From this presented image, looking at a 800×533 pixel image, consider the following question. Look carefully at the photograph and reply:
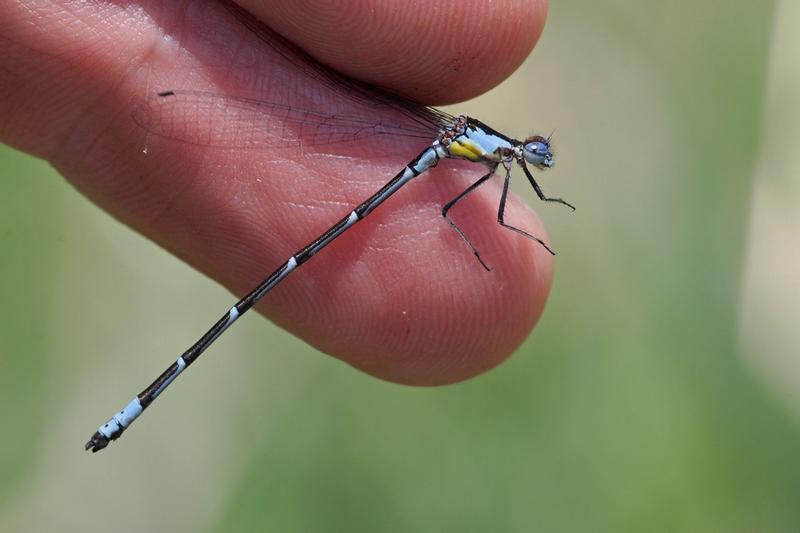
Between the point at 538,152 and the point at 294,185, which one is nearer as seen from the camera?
the point at 294,185

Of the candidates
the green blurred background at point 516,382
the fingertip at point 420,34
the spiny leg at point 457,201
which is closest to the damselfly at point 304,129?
the spiny leg at point 457,201

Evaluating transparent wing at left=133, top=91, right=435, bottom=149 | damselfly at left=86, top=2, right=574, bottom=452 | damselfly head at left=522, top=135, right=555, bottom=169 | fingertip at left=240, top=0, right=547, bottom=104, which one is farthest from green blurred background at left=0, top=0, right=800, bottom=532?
fingertip at left=240, top=0, right=547, bottom=104

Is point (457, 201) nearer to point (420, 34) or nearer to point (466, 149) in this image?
point (466, 149)

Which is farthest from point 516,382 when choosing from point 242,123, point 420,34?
point 420,34

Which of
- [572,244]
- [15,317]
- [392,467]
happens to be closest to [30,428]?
[15,317]

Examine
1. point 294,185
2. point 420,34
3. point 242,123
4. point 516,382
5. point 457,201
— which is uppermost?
point 242,123

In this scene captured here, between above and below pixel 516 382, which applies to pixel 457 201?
above

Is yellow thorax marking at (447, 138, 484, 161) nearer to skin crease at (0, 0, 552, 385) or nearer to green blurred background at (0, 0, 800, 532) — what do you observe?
skin crease at (0, 0, 552, 385)

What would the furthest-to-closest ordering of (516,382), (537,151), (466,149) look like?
(516,382) → (537,151) → (466,149)
